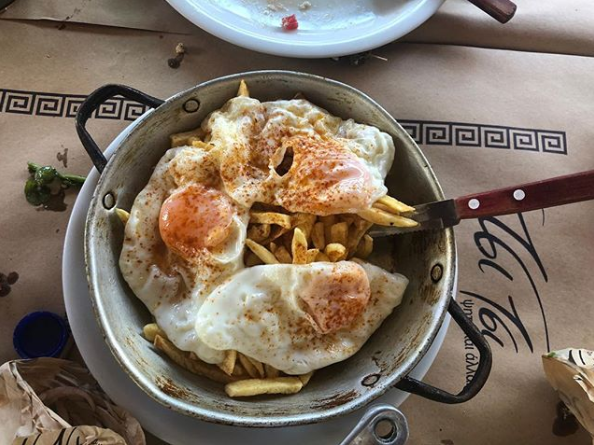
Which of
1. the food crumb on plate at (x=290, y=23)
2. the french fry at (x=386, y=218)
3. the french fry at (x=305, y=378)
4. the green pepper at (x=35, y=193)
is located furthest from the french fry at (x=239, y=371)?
the food crumb on plate at (x=290, y=23)

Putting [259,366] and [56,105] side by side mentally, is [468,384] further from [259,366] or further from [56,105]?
[56,105]

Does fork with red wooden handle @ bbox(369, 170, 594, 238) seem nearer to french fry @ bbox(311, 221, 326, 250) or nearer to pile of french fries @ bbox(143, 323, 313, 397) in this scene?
french fry @ bbox(311, 221, 326, 250)

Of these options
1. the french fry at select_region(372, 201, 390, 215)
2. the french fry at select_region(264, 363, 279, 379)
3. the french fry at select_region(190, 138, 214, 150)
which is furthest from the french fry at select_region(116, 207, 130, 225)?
the french fry at select_region(372, 201, 390, 215)

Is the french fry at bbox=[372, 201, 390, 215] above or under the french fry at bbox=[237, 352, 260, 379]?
above

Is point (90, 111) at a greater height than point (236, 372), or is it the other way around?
point (90, 111)

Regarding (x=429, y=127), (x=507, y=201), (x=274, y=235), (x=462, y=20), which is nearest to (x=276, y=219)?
(x=274, y=235)

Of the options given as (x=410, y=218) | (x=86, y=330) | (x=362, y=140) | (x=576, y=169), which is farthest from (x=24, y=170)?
(x=576, y=169)

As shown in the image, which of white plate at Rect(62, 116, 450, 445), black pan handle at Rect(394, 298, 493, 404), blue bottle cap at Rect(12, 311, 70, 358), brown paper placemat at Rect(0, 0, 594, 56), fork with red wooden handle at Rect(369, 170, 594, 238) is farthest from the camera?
brown paper placemat at Rect(0, 0, 594, 56)
